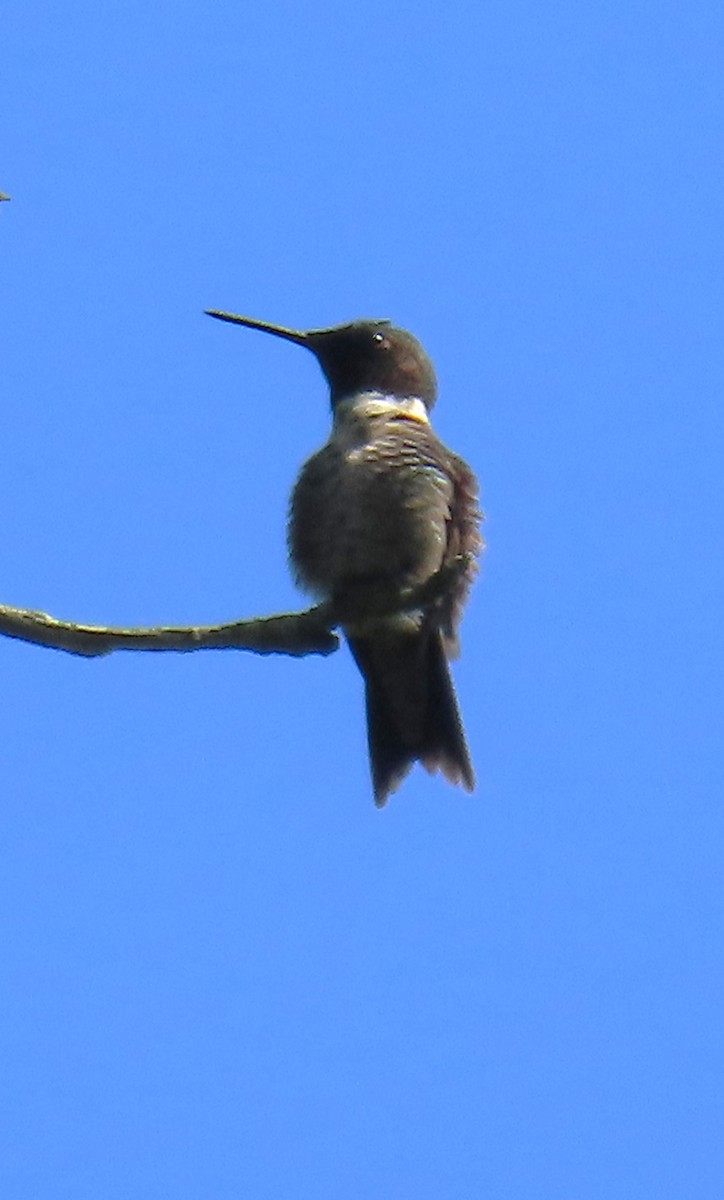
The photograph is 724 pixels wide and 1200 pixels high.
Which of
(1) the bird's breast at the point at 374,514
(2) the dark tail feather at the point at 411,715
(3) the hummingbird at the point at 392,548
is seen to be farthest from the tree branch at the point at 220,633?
(2) the dark tail feather at the point at 411,715

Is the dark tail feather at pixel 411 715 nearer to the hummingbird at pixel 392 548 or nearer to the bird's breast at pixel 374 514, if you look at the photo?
the hummingbird at pixel 392 548

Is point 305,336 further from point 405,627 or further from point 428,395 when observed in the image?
point 405,627

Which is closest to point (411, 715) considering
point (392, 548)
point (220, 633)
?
point (392, 548)

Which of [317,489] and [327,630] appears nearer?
[327,630]

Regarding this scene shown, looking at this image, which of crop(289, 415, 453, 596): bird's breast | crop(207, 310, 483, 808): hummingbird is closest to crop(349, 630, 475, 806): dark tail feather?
crop(207, 310, 483, 808): hummingbird

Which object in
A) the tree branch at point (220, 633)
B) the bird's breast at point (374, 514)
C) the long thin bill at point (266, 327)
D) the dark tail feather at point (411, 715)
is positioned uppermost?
the long thin bill at point (266, 327)

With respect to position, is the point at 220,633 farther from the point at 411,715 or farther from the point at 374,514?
the point at 411,715

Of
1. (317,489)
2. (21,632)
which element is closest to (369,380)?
(317,489)
